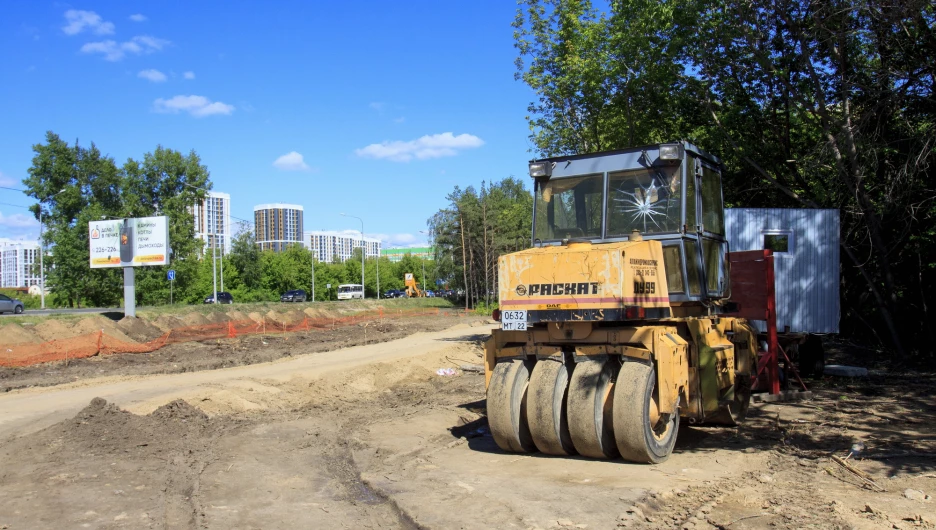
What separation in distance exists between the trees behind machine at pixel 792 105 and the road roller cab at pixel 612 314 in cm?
710

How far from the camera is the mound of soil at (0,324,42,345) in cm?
2214

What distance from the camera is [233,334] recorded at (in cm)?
2888

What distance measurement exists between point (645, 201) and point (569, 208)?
93 cm

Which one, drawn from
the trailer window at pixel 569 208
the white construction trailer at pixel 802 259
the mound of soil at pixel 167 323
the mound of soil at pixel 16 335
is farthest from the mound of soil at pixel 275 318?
the trailer window at pixel 569 208

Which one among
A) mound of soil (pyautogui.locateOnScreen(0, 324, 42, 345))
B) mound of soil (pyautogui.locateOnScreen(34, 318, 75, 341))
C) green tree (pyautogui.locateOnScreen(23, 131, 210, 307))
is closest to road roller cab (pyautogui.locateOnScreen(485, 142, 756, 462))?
mound of soil (pyautogui.locateOnScreen(0, 324, 42, 345))

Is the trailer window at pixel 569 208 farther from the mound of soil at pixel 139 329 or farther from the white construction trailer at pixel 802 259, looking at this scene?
the mound of soil at pixel 139 329

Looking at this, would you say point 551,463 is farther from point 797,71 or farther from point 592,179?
point 797,71

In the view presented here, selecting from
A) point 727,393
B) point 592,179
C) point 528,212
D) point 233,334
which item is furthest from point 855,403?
point 528,212

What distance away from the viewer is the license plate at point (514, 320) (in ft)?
26.0

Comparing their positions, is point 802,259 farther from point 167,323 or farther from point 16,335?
point 167,323

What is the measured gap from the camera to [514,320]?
7.98m

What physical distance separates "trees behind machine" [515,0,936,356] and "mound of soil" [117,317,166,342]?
16.3 metres

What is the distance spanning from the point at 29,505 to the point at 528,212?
63.1 m

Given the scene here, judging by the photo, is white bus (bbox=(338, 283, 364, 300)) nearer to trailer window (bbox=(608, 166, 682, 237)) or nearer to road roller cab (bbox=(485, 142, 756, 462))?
road roller cab (bbox=(485, 142, 756, 462))
